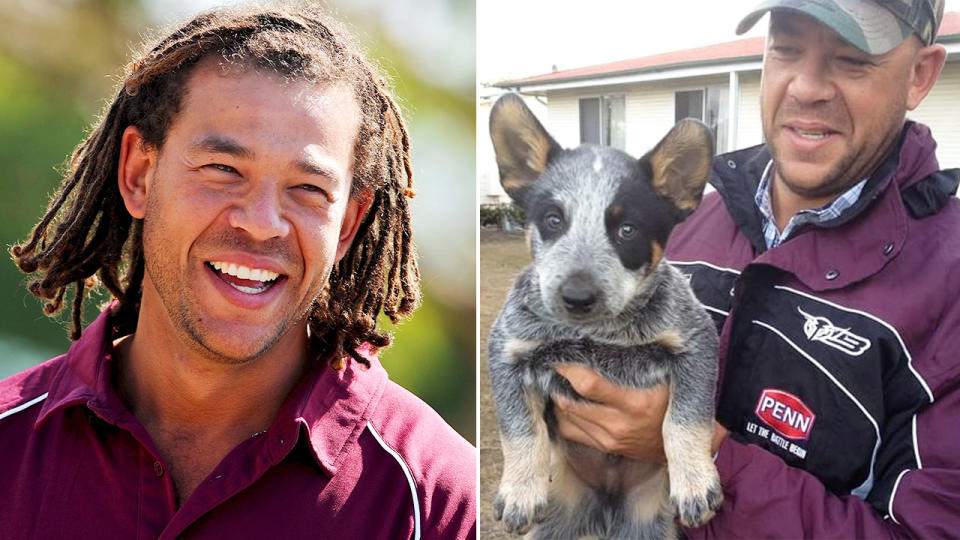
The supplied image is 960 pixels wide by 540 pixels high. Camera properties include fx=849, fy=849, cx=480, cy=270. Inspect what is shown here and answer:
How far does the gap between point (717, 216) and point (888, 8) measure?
490 mm

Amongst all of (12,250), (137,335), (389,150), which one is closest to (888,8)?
(389,150)

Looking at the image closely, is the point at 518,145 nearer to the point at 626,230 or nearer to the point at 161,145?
the point at 626,230

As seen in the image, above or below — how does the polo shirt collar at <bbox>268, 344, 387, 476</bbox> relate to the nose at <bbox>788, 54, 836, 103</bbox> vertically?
below

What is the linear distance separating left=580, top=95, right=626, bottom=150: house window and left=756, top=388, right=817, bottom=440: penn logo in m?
0.59

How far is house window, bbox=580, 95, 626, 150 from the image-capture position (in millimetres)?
1785

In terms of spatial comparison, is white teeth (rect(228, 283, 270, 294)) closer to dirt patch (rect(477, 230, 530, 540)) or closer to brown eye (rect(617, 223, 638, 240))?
dirt patch (rect(477, 230, 530, 540))

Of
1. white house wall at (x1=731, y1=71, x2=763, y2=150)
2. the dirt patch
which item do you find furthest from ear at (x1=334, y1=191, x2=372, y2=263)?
white house wall at (x1=731, y1=71, x2=763, y2=150)

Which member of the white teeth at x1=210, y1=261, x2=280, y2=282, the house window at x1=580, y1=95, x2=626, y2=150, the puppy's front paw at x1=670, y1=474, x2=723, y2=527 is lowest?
the puppy's front paw at x1=670, y1=474, x2=723, y2=527

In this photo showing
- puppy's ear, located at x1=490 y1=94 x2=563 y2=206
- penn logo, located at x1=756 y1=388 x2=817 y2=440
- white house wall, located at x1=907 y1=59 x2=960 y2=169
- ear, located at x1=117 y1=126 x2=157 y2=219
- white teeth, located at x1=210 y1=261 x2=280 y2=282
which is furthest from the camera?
ear, located at x1=117 y1=126 x2=157 y2=219

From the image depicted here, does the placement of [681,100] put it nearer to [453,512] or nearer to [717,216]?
[717,216]

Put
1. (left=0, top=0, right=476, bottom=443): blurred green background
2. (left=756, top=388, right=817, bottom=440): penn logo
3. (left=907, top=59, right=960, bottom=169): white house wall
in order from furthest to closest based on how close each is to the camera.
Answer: (left=0, top=0, right=476, bottom=443): blurred green background
(left=756, top=388, right=817, bottom=440): penn logo
(left=907, top=59, right=960, bottom=169): white house wall

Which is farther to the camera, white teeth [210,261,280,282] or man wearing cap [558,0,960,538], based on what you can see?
white teeth [210,261,280,282]

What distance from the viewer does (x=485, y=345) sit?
203 cm

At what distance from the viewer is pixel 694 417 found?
1.76 meters
